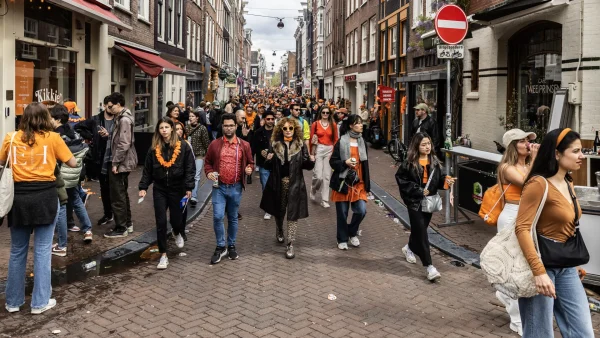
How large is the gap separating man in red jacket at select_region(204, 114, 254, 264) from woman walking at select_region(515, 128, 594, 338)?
4116 mm

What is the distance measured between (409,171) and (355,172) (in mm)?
1129

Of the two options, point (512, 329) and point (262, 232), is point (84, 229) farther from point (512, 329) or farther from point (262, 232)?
point (512, 329)

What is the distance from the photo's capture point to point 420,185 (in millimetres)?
6238

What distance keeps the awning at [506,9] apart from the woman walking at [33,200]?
7.95 metres

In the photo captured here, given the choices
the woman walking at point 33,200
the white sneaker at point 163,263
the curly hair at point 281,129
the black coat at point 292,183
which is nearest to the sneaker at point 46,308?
the woman walking at point 33,200

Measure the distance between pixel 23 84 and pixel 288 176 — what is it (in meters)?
6.11

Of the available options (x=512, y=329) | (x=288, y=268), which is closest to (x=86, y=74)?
(x=288, y=268)

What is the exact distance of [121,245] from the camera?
289 inches

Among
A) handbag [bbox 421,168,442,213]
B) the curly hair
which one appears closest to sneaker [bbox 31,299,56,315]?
the curly hair

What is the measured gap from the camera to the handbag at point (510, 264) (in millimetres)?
3196

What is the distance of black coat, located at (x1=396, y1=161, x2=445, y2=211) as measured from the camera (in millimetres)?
6180

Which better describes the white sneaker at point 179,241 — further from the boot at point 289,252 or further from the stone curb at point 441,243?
the stone curb at point 441,243

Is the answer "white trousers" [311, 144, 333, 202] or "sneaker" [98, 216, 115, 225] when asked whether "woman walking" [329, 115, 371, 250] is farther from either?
"sneaker" [98, 216, 115, 225]

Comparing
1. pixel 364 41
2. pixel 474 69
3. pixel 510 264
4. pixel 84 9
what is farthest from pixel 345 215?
pixel 364 41
